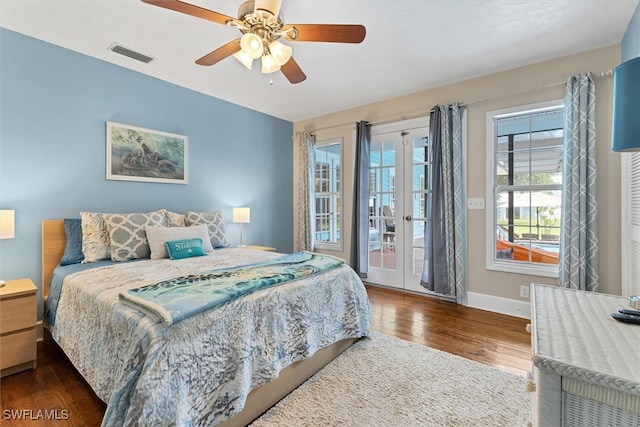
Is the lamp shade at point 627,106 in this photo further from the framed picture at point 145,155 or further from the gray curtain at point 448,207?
the framed picture at point 145,155

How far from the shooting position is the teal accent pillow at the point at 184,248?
263 cm

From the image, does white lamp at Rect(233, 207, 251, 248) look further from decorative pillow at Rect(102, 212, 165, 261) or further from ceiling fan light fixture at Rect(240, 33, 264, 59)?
ceiling fan light fixture at Rect(240, 33, 264, 59)

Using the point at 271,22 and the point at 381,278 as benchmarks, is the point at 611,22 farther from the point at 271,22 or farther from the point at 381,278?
the point at 381,278

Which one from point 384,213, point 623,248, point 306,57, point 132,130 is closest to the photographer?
point 623,248

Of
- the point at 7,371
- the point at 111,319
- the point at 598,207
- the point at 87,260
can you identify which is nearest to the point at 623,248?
the point at 598,207

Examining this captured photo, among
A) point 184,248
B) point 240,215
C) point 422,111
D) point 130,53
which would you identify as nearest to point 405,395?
point 184,248

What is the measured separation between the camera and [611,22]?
230 cm

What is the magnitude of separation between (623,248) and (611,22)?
186 cm

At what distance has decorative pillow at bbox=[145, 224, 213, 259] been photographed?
2.65 m

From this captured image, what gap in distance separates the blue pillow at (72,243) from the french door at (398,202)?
3.34 m

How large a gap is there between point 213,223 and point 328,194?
1.96 m

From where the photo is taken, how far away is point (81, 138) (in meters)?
2.78

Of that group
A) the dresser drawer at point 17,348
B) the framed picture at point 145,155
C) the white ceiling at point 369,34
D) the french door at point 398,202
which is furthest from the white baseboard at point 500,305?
the dresser drawer at point 17,348

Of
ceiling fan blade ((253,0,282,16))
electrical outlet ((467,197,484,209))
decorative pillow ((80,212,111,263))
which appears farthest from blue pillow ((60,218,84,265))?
electrical outlet ((467,197,484,209))
